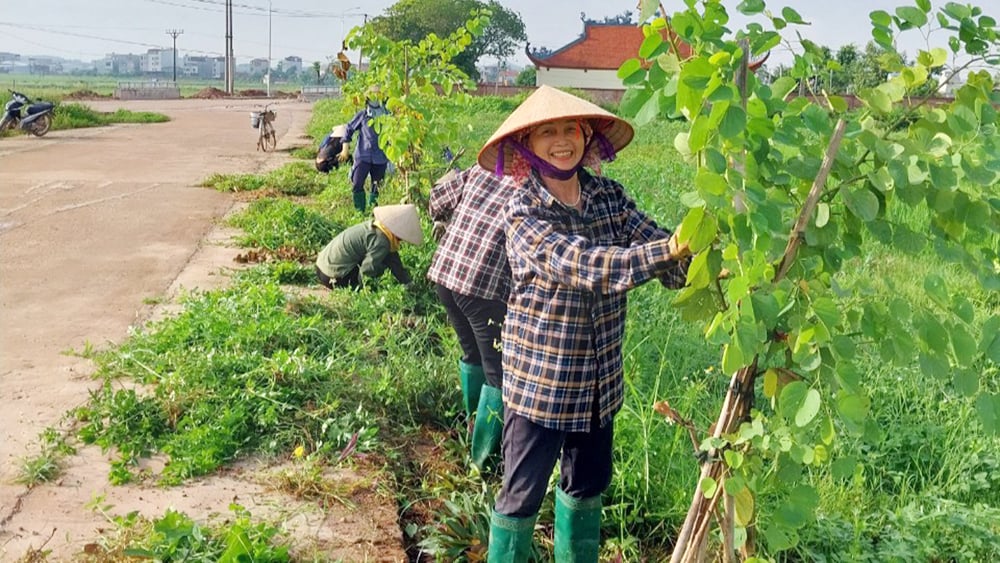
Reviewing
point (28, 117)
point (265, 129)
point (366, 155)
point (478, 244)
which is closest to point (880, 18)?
point (478, 244)

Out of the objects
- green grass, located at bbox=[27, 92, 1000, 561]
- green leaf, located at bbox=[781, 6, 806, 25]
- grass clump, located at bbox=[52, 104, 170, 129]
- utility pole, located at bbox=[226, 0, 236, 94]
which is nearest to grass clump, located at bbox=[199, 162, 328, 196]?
green grass, located at bbox=[27, 92, 1000, 561]

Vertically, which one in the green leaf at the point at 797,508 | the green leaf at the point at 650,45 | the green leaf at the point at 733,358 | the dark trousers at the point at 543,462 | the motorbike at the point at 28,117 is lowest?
the motorbike at the point at 28,117

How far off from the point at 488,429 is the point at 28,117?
1864 centimetres

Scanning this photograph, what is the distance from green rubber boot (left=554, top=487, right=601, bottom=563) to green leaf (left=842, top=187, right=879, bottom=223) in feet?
4.92

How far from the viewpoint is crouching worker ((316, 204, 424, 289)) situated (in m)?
5.64

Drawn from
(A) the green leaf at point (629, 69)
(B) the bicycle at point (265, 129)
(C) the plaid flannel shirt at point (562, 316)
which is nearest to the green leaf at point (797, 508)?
(C) the plaid flannel shirt at point (562, 316)

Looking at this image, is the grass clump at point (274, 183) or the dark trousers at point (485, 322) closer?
the dark trousers at point (485, 322)

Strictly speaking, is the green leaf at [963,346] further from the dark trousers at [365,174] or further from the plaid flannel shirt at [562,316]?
the dark trousers at [365,174]

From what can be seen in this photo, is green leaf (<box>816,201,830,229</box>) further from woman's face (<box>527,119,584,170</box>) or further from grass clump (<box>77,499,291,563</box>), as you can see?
grass clump (<box>77,499,291,563</box>)

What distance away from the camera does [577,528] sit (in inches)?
117

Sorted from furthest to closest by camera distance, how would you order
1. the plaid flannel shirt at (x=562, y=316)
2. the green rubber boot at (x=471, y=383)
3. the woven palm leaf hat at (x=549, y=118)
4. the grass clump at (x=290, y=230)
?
the grass clump at (x=290, y=230) < the green rubber boot at (x=471, y=383) < the woven palm leaf hat at (x=549, y=118) < the plaid flannel shirt at (x=562, y=316)

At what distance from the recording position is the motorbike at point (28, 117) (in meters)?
19.5

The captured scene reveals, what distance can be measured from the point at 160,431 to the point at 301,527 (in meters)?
1.00

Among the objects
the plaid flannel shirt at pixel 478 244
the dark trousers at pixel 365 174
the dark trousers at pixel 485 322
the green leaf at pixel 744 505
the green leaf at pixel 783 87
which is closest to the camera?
the green leaf at pixel 783 87
